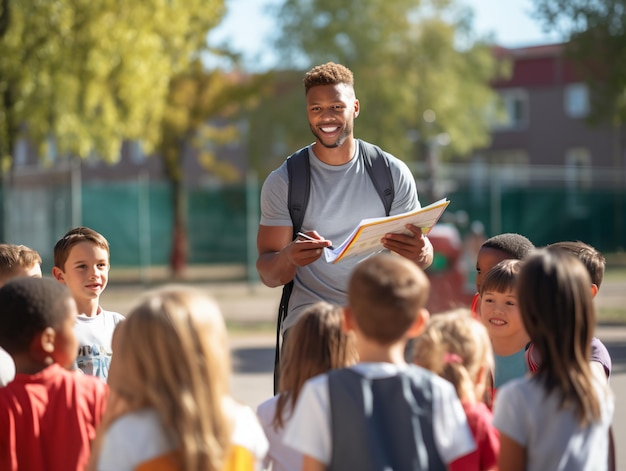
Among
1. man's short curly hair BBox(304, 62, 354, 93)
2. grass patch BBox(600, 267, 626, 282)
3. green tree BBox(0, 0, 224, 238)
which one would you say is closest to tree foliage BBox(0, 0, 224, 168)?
green tree BBox(0, 0, 224, 238)

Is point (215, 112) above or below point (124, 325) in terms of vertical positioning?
above

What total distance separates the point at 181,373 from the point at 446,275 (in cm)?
1161

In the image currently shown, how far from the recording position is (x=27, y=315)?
3.34 m

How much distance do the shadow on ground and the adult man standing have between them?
695cm

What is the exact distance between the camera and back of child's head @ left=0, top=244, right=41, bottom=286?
4.92 meters

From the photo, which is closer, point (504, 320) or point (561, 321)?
point (561, 321)

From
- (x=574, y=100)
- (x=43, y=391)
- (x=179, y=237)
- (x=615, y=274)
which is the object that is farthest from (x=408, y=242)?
(x=574, y=100)

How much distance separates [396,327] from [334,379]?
248 mm

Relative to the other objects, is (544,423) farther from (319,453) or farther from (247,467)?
(247,467)

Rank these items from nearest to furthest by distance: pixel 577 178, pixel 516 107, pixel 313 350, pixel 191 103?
pixel 313 350
pixel 191 103
pixel 577 178
pixel 516 107

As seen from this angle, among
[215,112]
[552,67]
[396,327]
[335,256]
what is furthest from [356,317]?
[552,67]

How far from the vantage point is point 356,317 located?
10.1 feet

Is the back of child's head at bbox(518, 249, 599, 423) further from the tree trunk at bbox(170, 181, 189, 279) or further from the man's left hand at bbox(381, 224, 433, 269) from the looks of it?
the tree trunk at bbox(170, 181, 189, 279)

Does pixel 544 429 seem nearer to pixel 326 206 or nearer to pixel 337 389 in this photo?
pixel 337 389
